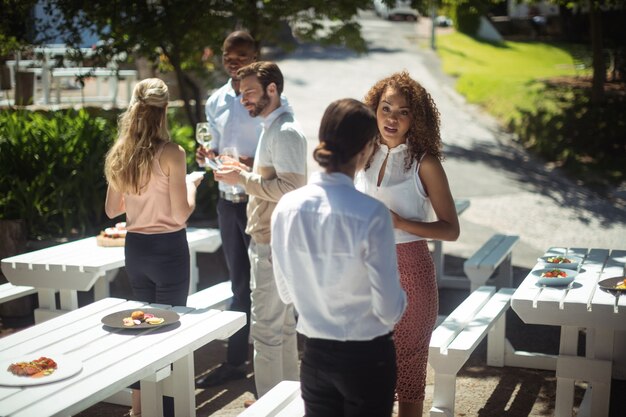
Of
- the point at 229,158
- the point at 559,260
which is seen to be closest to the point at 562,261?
the point at 559,260

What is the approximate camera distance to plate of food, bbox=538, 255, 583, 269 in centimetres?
557

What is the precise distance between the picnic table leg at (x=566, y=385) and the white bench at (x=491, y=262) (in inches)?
63.2

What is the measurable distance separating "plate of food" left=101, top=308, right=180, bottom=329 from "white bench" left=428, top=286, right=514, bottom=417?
139cm

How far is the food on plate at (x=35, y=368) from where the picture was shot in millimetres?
3600

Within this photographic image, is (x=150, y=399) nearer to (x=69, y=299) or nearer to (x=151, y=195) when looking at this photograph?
(x=151, y=195)

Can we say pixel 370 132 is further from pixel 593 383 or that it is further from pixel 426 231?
pixel 593 383

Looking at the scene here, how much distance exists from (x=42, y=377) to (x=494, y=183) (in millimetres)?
10856

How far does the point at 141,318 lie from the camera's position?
14.2 ft

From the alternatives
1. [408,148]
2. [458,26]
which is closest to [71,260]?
[408,148]

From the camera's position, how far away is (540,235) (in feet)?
34.7

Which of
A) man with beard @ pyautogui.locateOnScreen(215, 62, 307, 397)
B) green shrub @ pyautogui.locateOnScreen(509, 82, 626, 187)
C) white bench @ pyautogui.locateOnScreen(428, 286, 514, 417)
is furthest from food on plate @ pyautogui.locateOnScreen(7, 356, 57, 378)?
green shrub @ pyautogui.locateOnScreen(509, 82, 626, 187)

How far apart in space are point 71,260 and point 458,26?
34.9 meters

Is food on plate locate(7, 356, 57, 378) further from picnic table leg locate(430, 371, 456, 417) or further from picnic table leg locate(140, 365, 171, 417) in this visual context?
picnic table leg locate(430, 371, 456, 417)

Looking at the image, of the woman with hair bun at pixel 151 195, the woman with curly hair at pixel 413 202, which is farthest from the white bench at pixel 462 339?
the woman with hair bun at pixel 151 195
